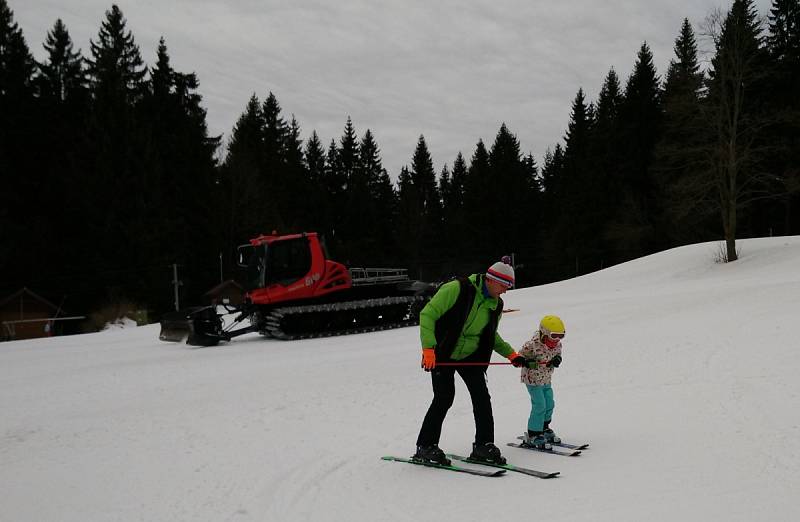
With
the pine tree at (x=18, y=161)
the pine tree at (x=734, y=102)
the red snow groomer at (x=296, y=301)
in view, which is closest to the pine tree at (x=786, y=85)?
the pine tree at (x=734, y=102)

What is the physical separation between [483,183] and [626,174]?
16.7 m

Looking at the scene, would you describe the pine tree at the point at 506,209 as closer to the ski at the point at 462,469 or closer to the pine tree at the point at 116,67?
the pine tree at the point at 116,67

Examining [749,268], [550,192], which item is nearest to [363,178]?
[550,192]

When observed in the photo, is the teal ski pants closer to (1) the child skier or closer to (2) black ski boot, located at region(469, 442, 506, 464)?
(1) the child skier

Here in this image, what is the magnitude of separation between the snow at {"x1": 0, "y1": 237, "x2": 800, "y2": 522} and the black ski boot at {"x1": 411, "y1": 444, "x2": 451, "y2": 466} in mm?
190

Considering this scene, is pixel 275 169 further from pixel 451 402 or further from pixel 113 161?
pixel 451 402

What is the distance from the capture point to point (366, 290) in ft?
56.2

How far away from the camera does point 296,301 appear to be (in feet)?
53.2

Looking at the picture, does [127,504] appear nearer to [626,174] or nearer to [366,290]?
[366,290]

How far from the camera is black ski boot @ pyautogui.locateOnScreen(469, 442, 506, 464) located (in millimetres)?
5406

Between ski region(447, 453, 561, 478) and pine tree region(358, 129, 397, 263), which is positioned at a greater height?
pine tree region(358, 129, 397, 263)

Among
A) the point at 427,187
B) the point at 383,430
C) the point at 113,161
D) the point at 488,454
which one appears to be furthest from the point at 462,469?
the point at 427,187

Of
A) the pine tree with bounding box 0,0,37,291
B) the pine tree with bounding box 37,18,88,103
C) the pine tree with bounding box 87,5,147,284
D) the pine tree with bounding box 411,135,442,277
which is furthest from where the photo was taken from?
the pine tree with bounding box 411,135,442,277

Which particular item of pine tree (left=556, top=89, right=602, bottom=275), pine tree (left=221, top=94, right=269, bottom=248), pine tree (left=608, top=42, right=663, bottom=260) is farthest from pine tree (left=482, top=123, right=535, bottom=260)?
pine tree (left=221, top=94, right=269, bottom=248)
